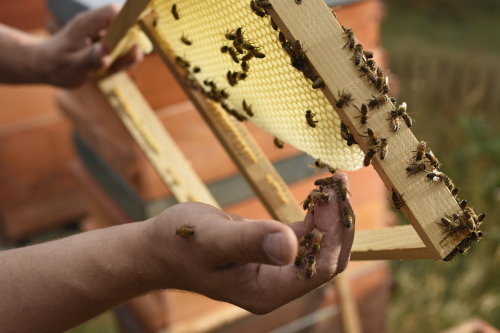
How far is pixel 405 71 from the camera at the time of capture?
27.0 feet

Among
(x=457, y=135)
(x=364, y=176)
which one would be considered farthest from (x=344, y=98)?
(x=457, y=135)

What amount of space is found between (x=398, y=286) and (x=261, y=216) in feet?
6.80

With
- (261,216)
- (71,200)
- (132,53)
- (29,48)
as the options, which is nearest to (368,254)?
(132,53)

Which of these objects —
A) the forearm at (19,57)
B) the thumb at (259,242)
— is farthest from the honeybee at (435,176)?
the forearm at (19,57)

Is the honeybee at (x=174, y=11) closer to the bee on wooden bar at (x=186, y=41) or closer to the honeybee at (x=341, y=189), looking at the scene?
the bee on wooden bar at (x=186, y=41)

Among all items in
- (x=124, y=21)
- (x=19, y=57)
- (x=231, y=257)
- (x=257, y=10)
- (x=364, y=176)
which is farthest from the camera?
(x=364, y=176)

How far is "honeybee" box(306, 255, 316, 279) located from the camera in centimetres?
115

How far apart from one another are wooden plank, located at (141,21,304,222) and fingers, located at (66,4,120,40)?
459 mm

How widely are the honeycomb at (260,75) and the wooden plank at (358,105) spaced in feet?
0.52

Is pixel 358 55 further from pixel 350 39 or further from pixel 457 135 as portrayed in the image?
pixel 457 135

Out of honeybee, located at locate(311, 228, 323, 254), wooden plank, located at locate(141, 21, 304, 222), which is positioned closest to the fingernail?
honeybee, located at locate(311, 228, 323, 254)

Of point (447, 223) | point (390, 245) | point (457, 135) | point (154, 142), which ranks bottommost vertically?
point (457, 135)

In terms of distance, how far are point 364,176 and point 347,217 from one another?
2.03 meters

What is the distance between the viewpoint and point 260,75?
1521 millimetres
